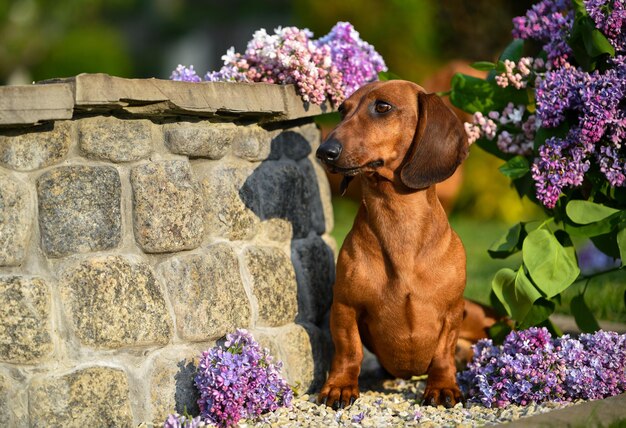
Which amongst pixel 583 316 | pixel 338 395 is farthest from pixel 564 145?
pixel 338 395

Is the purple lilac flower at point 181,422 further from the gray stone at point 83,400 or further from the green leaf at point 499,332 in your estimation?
the green leaf at point 499,332

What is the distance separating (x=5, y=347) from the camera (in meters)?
3.05

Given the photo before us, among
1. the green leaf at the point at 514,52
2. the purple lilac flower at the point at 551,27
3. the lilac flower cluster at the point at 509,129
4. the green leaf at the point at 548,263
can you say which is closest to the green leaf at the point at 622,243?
A: the green leaf at the point at 548,263

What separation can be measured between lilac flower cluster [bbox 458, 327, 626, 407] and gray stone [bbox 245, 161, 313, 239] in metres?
1.04

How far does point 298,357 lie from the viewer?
3.90m

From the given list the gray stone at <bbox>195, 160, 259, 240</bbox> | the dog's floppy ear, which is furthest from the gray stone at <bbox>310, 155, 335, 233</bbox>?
the dog's floppy ear

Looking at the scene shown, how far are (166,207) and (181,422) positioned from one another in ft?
2.60

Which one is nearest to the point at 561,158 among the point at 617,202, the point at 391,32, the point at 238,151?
the point at 617,202

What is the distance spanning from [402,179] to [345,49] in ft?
3.13

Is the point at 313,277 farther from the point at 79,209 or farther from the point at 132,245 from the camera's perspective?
the point at 79,209

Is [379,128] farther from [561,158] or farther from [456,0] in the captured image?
[456,0]

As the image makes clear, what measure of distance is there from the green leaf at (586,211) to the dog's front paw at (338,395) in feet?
3.97

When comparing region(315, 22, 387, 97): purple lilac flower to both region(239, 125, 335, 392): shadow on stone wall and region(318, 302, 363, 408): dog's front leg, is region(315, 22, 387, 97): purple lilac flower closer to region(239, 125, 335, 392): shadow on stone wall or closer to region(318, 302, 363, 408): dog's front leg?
region(239, 125, 335, 392): shadow on stone wall

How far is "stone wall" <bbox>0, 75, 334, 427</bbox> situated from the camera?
3078 mm
